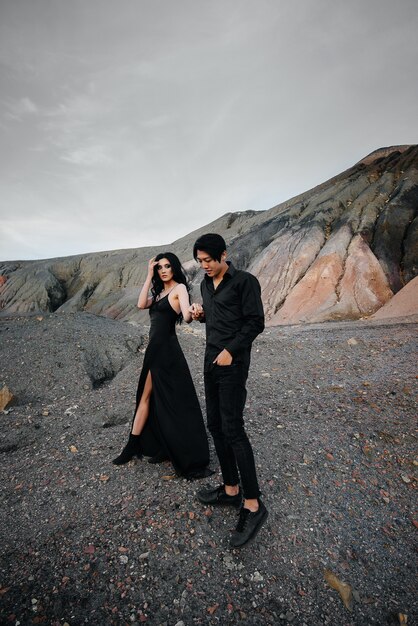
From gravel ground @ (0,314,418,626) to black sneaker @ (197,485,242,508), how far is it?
0.09m

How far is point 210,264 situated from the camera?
8.67 ft

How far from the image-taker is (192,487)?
3250 mm

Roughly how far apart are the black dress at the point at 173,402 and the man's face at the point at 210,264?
97 centimetres

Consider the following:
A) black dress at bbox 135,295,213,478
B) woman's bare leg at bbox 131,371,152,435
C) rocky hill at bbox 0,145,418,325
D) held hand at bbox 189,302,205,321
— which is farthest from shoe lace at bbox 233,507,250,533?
rocky hill at bbox 0,145,418,325

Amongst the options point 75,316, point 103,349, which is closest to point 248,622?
point 103,349

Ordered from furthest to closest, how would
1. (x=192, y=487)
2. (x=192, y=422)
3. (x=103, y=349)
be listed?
(x=103, y=349) → (x=192, y=422) → (x=192, y=487)

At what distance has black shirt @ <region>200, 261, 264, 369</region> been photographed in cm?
254

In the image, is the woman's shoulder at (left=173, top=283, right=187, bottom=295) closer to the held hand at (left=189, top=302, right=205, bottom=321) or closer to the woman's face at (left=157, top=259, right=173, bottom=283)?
the woman's face at (left=157, top=259, right=173, bottom=283)

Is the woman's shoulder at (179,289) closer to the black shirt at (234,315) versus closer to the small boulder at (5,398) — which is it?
the black shirt at (234,315)

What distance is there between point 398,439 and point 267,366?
385 cm

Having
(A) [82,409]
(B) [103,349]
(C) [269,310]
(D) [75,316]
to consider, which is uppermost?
(D) [75,316]

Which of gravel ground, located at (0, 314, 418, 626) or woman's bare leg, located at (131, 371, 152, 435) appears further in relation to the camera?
woman's bare leg, located at (131, 371, 152, 435)

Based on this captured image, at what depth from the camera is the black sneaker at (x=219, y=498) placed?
2.91 metres

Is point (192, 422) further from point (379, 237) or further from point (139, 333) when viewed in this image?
point (379, 237)
